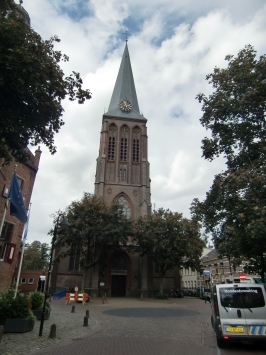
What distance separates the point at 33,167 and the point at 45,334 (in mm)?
14563

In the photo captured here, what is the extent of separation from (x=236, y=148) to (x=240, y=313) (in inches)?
280

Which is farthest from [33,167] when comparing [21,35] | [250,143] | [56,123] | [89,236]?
[250,143]

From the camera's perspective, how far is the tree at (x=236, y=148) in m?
9.41

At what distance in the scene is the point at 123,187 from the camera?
4072 centimetres

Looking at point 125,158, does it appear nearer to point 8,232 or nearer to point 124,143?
point 124,143

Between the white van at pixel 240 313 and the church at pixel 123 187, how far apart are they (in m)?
25.1

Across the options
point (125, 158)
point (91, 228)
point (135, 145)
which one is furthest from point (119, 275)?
point (135, 145)

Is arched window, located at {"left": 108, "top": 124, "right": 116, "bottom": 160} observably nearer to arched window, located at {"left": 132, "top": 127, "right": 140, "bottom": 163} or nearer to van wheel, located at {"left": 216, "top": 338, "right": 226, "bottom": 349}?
arched window, located at {"left": 132, "top": 127, "right": 140, "bottom": 163}

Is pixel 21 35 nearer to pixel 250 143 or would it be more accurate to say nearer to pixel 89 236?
pixel 250 143

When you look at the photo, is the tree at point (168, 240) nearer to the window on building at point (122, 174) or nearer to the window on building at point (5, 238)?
the window on building at point (122, 174)

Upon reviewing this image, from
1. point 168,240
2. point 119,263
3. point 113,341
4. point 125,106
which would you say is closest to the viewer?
point 113,341

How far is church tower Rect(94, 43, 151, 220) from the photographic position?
39.8 meters

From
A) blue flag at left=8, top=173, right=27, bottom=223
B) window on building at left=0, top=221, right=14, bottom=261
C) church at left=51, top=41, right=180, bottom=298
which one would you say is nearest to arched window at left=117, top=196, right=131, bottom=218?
church at left=51, top=41, right=180, bottom=298

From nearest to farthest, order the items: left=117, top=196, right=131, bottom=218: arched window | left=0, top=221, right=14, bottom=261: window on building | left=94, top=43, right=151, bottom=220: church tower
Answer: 1. left=0, top=221, right=14, bottom=261: window on building
2. left=117, top=196, right=131, bottom=218: arched window
3. left=94, top=43, right=151, bottom=220: church tower
